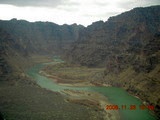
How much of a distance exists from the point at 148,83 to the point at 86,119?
5715 cm

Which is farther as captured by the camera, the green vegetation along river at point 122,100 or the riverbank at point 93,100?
the riverbank at point 93,100

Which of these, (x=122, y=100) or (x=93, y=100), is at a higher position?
(x=122, y=100)

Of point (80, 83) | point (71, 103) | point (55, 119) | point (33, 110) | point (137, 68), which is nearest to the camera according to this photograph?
point (55, 119)

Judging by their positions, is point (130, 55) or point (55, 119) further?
point (130, 55)

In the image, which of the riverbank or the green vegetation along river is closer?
the green vegetation along river

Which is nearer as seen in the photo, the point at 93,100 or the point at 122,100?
the point at 93,100

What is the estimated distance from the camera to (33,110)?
344 feet

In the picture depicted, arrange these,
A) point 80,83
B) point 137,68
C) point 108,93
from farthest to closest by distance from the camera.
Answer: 1. point 80,83
2. point 137,68
3. point 108,93

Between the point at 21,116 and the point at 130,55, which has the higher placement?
the point at 130,55

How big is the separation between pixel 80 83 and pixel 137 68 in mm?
40549

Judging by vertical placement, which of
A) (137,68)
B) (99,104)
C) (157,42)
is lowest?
(99,104)

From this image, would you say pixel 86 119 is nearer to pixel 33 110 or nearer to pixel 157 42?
pixel 33 110

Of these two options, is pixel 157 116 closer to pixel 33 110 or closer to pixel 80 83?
pixel 33 110

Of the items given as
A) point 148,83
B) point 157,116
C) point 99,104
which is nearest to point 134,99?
point 148,83
